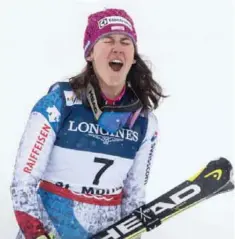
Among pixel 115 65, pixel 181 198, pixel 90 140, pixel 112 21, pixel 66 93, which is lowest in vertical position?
pixel 181 198

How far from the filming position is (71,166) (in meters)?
4.38

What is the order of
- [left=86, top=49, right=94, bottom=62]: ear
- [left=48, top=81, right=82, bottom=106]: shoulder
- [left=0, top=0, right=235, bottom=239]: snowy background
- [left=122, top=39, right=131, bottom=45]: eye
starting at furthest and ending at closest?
[left=0, top=0, right=235, bottom=239]: snowy background < [left=86, top=49, right=94, bottom=62]: ear < [left=122, top=39, right=131, bottom=45]: eye < [left=48, top=81, right=82, bottom=106]: shoulder

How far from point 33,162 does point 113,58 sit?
0.74m

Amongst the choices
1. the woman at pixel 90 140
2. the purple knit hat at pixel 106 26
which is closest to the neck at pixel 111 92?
the woman at pixel 90 140

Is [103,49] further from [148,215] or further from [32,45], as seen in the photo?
[32,45]

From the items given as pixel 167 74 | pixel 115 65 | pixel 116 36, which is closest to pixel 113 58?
pixel 115 65

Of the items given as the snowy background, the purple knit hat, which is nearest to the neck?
the purple knit hat

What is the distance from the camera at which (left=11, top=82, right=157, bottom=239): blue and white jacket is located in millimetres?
4180

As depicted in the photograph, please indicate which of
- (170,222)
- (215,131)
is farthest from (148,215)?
(215,131)

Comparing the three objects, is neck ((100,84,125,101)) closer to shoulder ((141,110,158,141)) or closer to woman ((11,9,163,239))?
woman ((11,9,163,239))

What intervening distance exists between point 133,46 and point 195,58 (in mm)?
10976

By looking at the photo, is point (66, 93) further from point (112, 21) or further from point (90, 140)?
point (112, 21)

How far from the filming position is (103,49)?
4398 mm

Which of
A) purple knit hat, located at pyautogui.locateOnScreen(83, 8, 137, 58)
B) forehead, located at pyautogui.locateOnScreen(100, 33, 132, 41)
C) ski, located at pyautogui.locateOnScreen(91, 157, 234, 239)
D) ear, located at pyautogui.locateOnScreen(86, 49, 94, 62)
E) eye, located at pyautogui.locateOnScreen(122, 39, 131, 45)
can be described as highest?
purple knit hat, located at pyautogui.locateOnScreen(83, 8, 137, 58)
